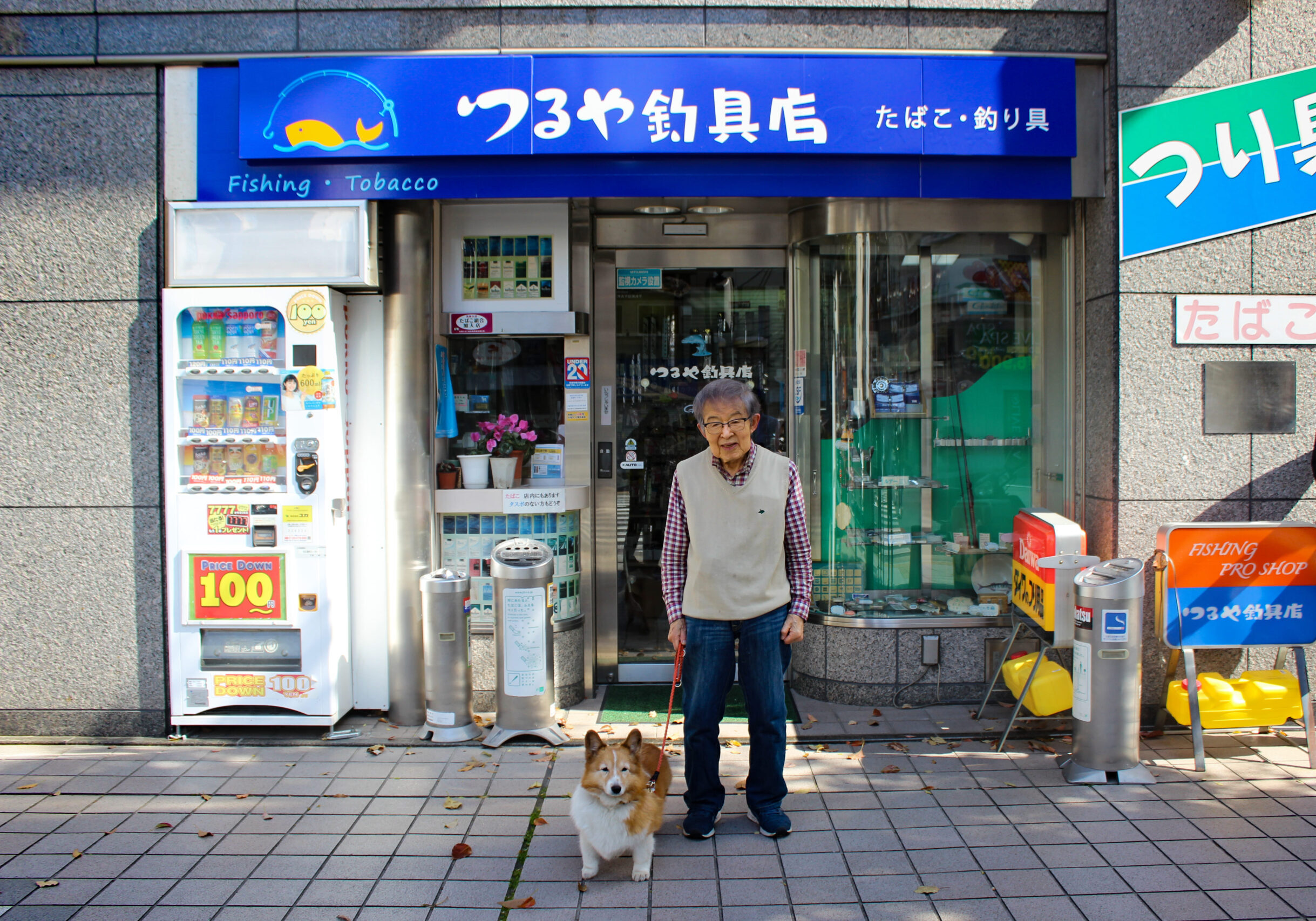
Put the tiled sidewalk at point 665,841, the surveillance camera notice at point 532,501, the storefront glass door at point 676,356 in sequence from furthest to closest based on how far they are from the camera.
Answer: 1. the storefront glass door at point 676,356
2. the surveillance camera notice at point 532,501
3. the tiled sidewalk at point 665,841

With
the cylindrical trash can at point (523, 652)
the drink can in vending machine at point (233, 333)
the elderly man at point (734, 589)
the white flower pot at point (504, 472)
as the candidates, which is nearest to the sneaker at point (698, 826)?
the elderly man at point (734, 589)

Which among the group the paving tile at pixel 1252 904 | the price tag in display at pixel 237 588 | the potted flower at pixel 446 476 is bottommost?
the paving tile at pixel 1252 904

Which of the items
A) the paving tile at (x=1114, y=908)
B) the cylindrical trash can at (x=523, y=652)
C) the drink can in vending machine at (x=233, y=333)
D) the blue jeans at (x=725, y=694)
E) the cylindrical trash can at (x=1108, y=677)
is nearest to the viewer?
the paving tile at (x=1114, y=908)

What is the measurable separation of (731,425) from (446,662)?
7.89 feet

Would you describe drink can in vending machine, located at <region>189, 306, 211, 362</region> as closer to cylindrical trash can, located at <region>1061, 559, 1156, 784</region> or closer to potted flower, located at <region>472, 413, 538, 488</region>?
potted flower, located at <region>472, 413, 538, 488</region>

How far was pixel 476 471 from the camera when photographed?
561 cm

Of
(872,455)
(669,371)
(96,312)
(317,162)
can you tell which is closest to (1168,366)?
(872,455)

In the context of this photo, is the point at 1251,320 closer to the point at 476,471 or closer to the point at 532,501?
the point at 532,501

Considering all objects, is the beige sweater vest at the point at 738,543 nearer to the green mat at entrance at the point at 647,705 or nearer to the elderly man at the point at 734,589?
the elderly man at the point at 734,589

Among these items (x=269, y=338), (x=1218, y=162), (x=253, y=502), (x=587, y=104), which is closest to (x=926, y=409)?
(x=1218, y=162)

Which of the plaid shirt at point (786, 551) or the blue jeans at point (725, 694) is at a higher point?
the plaid shirt at point (786, 551)

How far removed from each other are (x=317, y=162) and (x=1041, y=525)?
455 centimetres

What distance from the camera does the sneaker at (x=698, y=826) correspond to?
379 centimetres

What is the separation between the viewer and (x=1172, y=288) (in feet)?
16.4
